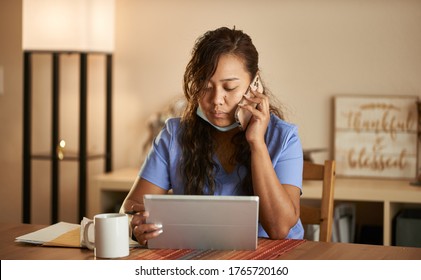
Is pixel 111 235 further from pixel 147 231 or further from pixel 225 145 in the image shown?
pixel 225 145

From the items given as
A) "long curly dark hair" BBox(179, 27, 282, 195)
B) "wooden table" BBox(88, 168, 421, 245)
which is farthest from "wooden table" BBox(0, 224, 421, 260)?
"wooden table" BBox(88, 168, 421, 245)

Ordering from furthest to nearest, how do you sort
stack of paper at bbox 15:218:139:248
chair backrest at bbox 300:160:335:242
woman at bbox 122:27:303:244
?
chair backrest at bbox 300:160:335:242
woman at bbox 122:27:303:244
stack of paper at bbox 15:218:139:248

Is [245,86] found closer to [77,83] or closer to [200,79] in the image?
[200,79]

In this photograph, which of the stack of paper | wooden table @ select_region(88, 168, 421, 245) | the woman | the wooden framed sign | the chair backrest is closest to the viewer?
the stack of paper

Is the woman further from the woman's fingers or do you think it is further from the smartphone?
the woman's fingers

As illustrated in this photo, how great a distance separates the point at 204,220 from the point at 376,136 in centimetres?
156

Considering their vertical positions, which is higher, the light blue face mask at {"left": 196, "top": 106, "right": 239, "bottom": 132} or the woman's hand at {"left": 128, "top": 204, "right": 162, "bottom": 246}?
the light blue face mask at {"left": 196, "top": 106, "right": 239, "bottom": 132}

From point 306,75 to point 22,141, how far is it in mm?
1233

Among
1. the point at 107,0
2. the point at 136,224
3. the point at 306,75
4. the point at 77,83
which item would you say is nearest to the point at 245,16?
the point at 306,75

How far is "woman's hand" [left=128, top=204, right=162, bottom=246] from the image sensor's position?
3.94ft

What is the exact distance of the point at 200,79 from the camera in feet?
5.04

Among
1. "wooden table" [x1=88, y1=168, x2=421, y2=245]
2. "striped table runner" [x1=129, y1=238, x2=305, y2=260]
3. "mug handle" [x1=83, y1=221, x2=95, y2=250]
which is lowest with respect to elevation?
"wooden table" [x1=88, y1=168, x2=421, y2=245]

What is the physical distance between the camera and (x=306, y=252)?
4.08 ft

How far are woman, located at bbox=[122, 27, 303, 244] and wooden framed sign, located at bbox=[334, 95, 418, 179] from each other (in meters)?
1.07
